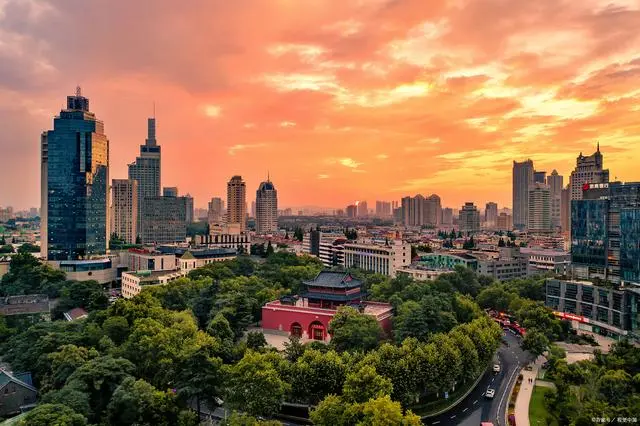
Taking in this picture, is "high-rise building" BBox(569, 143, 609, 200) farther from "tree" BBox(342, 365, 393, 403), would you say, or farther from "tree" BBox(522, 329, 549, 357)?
"tree" BBox(342, 365, 393, 403)

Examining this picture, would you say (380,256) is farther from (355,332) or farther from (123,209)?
(123,209)

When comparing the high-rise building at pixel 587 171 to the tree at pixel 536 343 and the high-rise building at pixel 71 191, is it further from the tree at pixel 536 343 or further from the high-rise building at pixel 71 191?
the high-rise building at pixel 71 191

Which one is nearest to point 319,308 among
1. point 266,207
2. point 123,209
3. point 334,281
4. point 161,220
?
point 334,281

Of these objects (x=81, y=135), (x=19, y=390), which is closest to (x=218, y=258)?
(x=81, y=135)

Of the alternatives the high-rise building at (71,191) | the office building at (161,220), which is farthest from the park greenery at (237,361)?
the office building at (161,220)

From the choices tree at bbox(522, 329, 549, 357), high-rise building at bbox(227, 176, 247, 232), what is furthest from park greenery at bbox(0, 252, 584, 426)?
high-rise building at bbox(227, 176, 247, 232)

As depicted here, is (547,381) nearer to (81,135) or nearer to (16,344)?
(16,344)

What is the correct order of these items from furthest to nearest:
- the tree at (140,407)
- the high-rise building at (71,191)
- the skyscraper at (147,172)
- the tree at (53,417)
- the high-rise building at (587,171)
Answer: the skyscraper at (147,172)
the high-rise building at (587,171)
the high-rise building at (71,191)
the tree at (140,407)
the tree at (53,417)
